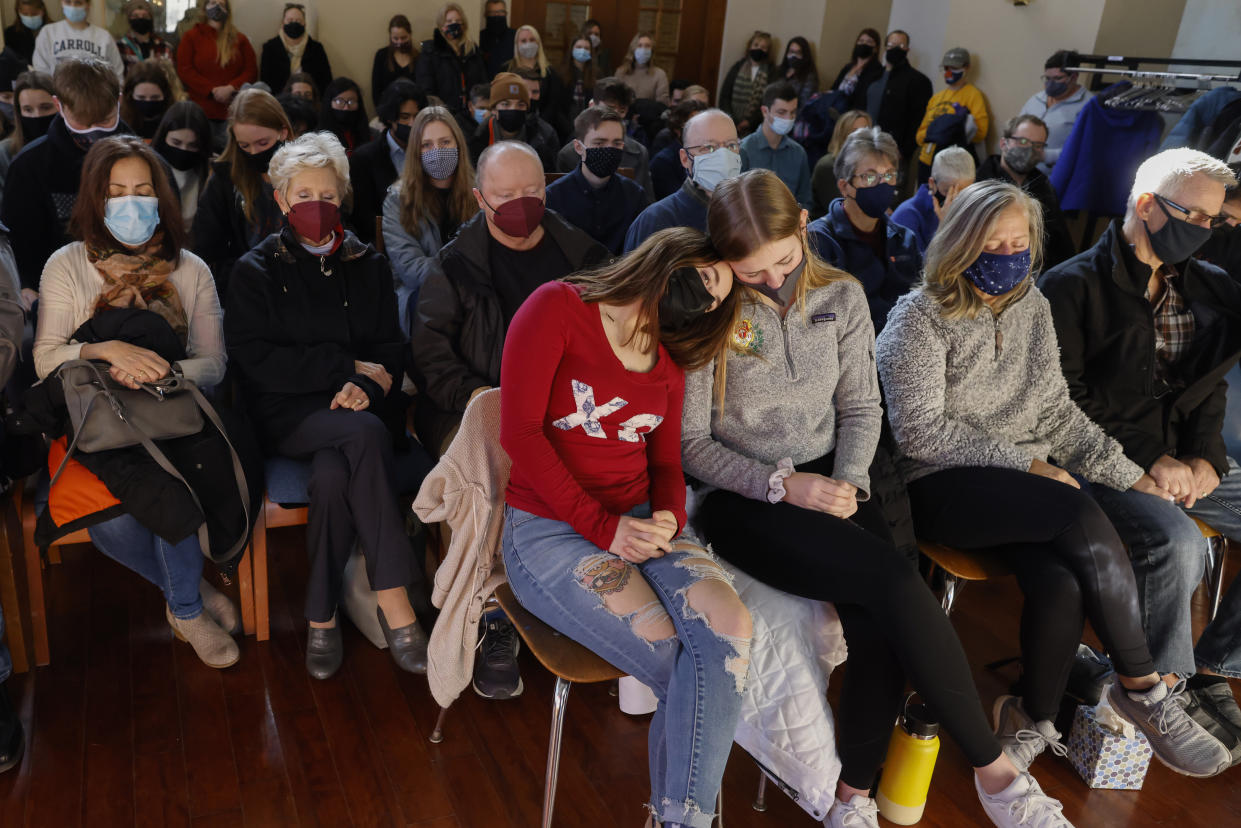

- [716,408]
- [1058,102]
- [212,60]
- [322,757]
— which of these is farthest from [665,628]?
[212,60]

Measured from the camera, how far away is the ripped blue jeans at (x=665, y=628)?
1730mm

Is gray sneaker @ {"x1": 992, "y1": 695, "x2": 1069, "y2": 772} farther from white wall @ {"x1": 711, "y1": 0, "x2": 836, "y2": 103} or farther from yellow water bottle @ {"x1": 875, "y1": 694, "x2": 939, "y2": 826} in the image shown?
white wall @ {"x1": 711, "y1": 0, "x2": 836, "y2": 103}

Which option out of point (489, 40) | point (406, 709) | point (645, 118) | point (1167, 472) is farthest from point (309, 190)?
point (489, 40)

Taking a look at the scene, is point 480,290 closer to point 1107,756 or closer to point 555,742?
point 555,742

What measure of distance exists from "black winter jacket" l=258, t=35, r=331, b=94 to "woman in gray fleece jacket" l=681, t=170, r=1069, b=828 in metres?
6.09

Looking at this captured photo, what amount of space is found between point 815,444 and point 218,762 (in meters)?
1.49

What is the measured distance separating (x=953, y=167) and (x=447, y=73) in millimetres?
4364

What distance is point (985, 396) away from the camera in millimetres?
2447

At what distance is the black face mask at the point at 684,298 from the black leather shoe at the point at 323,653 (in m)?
1.22

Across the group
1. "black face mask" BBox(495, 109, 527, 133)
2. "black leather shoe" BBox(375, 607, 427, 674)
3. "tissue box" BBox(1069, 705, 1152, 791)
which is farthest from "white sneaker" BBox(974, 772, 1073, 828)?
"black face mask" BBox(495, 109, 527, 133)

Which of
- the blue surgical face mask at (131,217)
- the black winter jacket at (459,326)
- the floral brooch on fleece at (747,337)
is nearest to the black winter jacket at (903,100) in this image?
the black winter jacket at (459,326)

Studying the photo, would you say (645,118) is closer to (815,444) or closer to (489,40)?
(489,40)

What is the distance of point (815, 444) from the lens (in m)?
2.22

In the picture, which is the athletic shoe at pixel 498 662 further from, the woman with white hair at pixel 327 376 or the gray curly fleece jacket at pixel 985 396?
the gray curly fleece jacket at pixel 985 396
